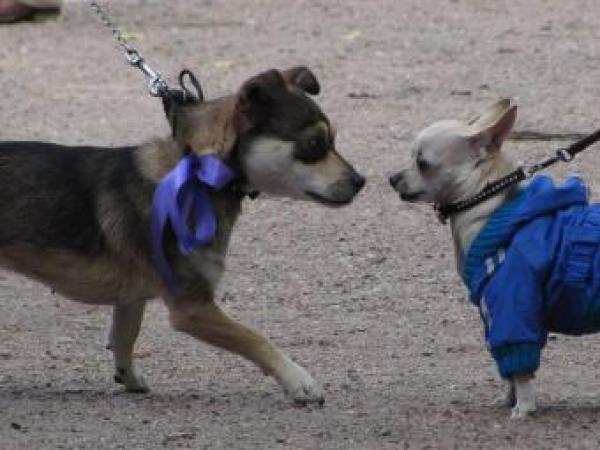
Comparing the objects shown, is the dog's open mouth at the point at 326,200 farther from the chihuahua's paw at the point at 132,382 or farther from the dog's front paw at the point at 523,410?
the chihuahua's paw at the point at 132,382

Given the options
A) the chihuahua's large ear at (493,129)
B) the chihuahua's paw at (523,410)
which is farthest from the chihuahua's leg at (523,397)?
the chihuahua's large ear at (493,129)

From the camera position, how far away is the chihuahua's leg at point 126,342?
6941 millimetres

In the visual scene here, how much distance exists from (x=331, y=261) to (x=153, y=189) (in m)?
2.38

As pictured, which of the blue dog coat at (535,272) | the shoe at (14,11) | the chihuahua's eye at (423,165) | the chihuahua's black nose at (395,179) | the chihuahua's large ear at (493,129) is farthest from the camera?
the shoe at (14,11)

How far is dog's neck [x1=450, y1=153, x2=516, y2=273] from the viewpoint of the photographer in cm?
634

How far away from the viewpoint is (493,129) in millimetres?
6320

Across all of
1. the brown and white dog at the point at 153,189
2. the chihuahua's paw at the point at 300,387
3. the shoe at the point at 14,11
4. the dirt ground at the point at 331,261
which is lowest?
the shoe at the point at 14,11

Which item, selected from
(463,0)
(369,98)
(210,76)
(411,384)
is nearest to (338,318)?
(411,384)

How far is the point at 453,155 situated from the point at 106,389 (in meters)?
1.71

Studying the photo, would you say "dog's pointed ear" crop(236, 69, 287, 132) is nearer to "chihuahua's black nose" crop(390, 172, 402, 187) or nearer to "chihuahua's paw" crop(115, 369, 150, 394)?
"chihuahua's black nose" crop(390, 172, 402, 187)

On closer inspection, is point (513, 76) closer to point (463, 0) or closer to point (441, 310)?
point (463, 0)

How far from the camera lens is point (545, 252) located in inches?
240

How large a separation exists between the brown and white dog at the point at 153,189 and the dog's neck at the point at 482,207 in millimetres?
401

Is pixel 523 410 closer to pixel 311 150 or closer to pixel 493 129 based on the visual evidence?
pixel 493 129
